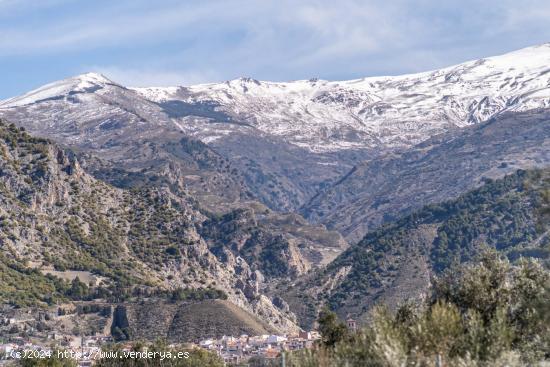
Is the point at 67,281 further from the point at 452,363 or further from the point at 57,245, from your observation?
the point at 452,363

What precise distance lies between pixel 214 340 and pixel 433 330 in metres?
120

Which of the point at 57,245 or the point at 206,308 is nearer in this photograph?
the point at 206,308

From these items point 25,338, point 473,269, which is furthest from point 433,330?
point 25,338

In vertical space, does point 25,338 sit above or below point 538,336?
below

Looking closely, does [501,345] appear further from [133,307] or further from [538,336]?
[133,307]

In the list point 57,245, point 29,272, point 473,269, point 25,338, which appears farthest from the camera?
point 57,245

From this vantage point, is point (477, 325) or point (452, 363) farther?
point (477, 325)

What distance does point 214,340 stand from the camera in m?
161

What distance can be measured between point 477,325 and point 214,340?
396 ft

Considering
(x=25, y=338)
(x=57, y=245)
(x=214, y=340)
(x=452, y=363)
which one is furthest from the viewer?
(x=57, y=245)

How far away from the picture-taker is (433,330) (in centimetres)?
4312

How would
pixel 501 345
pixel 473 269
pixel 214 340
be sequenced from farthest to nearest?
pixel 214 340 → pixel 473 269 → pixel 501 345

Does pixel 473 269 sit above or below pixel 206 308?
above

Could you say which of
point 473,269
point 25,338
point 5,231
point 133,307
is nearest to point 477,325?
point 473,269
